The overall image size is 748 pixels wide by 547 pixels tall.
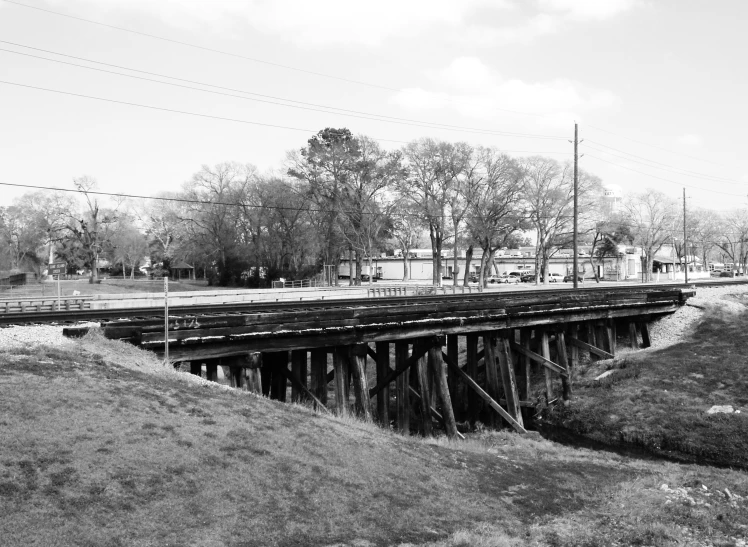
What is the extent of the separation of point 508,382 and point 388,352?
4.49m

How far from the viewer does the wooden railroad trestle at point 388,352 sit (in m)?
15.0

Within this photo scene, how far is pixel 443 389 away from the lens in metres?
17.5

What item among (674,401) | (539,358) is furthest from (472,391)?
(674,401)

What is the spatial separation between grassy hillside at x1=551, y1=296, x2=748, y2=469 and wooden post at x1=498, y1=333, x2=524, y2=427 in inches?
108

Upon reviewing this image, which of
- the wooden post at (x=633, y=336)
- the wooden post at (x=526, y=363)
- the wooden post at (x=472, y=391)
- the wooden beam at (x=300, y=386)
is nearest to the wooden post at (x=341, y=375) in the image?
the wooden beam at (x=300, y=386)

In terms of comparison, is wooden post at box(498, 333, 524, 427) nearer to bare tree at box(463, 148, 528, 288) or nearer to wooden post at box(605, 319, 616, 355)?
wooden post at box(605, 319, 616, 355)

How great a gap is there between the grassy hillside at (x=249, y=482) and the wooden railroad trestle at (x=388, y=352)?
7.56ft

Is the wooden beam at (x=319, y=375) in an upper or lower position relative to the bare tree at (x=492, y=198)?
lower

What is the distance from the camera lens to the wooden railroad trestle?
15.0 m

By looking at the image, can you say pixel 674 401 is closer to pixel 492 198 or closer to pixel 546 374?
pixel 546 374

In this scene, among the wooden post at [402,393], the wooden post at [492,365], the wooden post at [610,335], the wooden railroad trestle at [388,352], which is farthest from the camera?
the wooden post at [610,335]

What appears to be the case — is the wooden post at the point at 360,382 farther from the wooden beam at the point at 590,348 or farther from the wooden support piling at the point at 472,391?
the wooden beam at the point at 590,348

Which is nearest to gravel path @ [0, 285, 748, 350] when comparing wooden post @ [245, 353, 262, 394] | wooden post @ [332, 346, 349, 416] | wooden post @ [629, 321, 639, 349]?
wooden post @ [629, 321, 639, 349]

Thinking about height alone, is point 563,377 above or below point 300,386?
below
